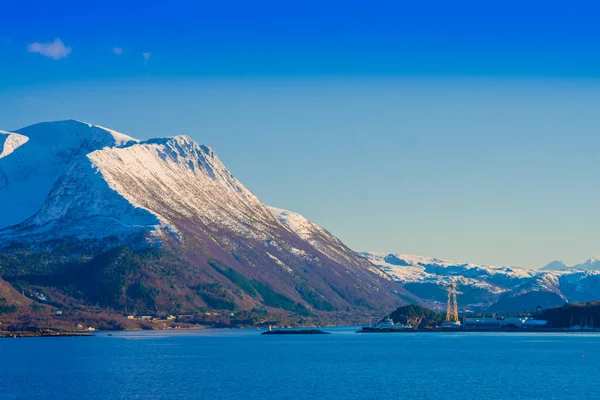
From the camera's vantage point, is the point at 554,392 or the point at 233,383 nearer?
the point at 554,392

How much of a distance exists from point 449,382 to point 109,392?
6590cm

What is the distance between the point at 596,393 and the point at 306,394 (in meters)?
50.6

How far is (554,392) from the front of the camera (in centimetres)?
17638

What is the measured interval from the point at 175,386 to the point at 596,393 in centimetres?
7549

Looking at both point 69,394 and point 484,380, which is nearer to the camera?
point 69,394

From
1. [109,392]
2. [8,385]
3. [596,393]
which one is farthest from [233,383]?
[596,393]

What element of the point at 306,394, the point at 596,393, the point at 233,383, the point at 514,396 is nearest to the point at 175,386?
the point at 233,383

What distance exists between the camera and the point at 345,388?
598 feet

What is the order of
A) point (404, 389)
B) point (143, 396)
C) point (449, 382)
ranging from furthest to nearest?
point (449, 382) < point (404, 389) < point (143, 396)

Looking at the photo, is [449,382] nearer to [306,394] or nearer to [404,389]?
[404,389]

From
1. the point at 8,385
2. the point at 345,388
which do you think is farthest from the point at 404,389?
the point at 8,385

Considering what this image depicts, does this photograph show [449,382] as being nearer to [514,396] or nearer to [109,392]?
[514,396]

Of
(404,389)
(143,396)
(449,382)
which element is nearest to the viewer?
(143,396)

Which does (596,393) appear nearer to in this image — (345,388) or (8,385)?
(345,388)
